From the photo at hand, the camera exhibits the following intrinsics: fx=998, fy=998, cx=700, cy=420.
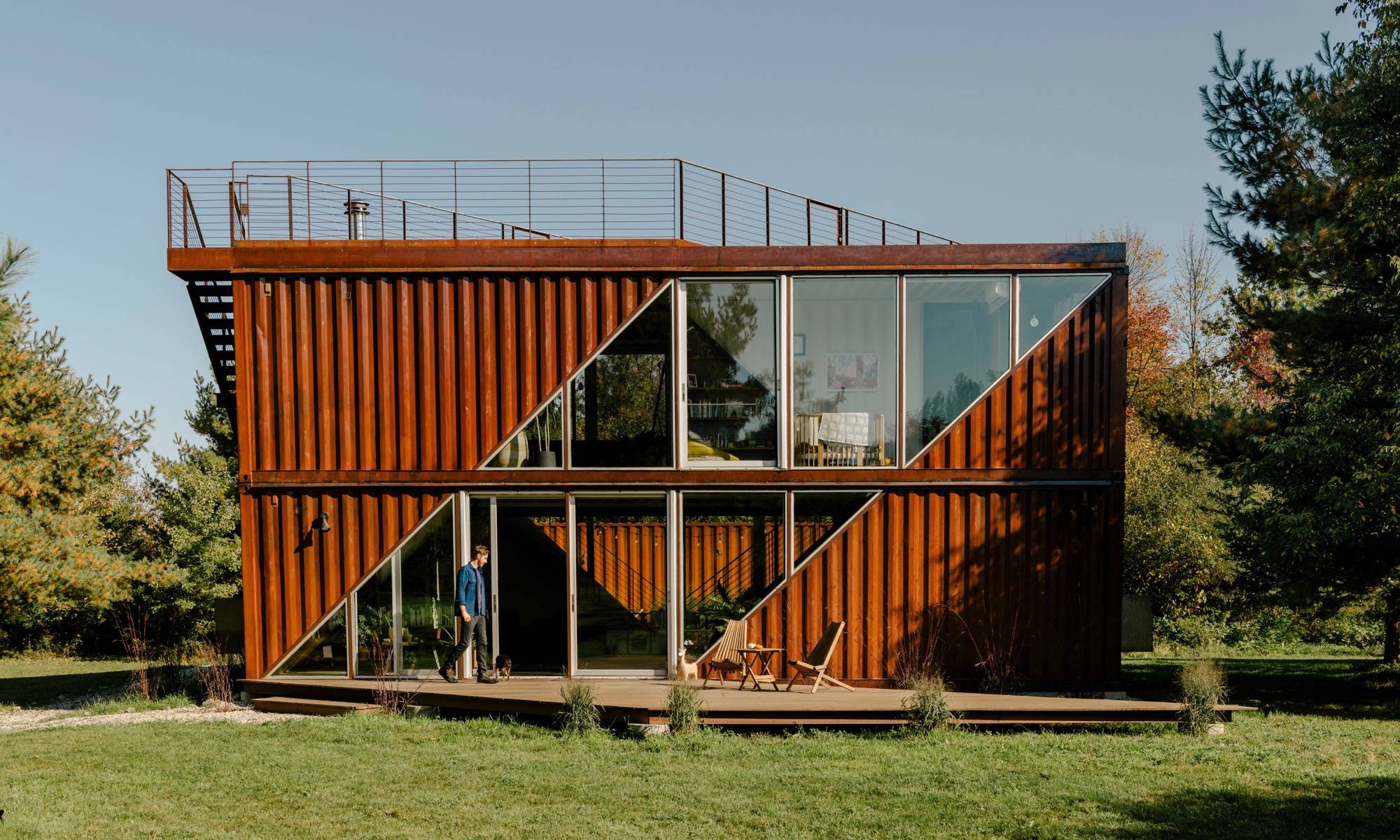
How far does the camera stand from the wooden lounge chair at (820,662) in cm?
1045

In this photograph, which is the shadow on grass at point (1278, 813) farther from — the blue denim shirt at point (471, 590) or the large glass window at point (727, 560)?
the blue denim shirt at point (471, 590)

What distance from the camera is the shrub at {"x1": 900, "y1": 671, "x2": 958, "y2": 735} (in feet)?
30.2

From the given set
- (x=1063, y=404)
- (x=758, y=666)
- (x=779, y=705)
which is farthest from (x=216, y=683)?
(x=1063, y=404)

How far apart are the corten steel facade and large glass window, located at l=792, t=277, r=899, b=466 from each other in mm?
30

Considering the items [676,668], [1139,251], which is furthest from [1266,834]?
[1139,251]

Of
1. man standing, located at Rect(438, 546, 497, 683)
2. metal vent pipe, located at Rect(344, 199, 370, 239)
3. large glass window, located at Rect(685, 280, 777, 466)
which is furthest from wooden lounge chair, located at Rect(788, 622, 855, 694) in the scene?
metal vent pipe, located at Rect(344, 199, 370, 239)

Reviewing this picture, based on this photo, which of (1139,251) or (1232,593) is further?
(1139,251)

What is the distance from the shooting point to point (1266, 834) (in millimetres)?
6270

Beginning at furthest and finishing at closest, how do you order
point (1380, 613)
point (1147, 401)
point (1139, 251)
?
point (1139, 251), point (1147, 401), point (1380, 613)

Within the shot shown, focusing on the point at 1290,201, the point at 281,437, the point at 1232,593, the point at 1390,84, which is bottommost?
the point at 1232,593

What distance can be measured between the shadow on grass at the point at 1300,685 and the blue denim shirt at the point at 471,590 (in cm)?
728

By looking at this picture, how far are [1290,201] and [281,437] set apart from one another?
1221cm

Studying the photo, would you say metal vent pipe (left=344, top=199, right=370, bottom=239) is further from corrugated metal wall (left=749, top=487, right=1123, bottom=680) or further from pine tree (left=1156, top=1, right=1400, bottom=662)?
pine tree (left=1156, top=1, right=1400, bottom=662)

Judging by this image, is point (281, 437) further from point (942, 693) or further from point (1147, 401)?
point (1147, 401)
